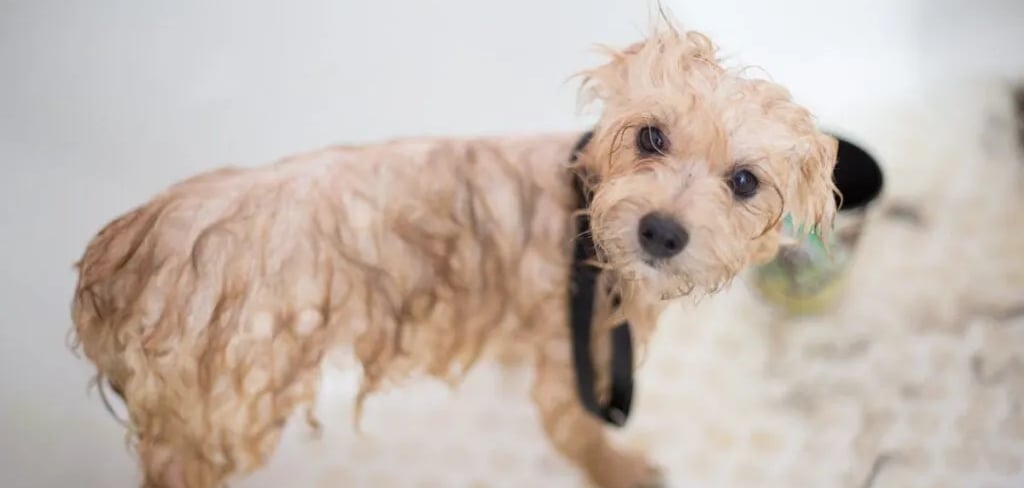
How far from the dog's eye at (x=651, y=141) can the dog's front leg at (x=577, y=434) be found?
12.6 inches

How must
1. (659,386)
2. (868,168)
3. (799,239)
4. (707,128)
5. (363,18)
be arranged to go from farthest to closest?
(659,386)
(868,168)
(363,18)
(799,239)
(707,128)

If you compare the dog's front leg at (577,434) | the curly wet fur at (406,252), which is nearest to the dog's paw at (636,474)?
the dog's front leg at (577,434)

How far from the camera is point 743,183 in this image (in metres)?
0.57

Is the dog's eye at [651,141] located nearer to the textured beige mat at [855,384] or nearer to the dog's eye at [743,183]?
the dog's eye at [743,183]

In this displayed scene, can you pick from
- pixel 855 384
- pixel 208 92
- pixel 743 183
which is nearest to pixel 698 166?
pixel 743 183

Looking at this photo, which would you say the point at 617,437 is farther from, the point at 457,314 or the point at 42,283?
the point at 42,283

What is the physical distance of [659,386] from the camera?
3.20ft

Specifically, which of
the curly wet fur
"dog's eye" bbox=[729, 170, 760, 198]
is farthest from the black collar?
"dog's eye" bbox=[729, 170, 760, 198]

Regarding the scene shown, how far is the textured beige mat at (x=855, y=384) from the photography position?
2.87 feet

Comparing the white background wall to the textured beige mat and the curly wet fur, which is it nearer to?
the curly wet fur

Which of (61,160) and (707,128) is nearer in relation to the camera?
(707,128)

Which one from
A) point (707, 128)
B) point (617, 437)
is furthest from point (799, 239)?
point (617, 437)

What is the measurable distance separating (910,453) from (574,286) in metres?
0.45

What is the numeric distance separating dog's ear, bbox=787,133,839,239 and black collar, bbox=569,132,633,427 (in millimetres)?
164
